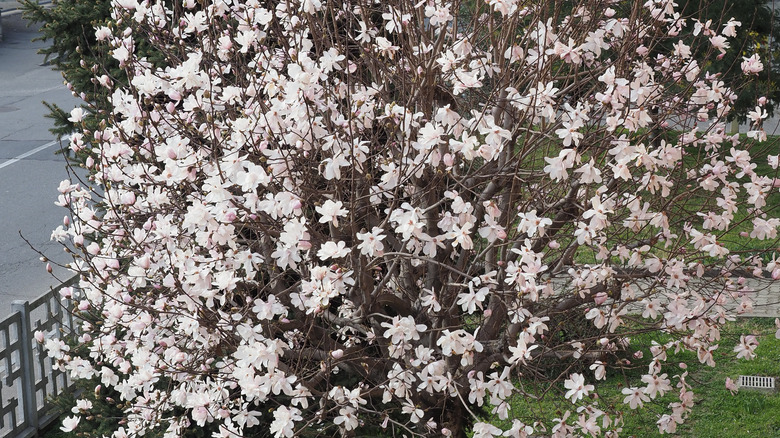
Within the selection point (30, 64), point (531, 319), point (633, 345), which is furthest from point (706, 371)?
point (30, 64)

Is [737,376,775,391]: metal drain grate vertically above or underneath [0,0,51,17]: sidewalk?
underneath

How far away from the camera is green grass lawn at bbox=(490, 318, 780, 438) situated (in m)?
6.45

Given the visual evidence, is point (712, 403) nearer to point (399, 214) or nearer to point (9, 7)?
point (399, 214)

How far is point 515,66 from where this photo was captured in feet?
14.5

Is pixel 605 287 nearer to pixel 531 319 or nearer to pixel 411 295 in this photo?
pixel 531 319

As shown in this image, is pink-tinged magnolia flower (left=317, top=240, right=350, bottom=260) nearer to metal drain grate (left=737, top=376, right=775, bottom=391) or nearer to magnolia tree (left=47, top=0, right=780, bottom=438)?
magnolia tree (left=47, top=0, right=780, bottom=438)

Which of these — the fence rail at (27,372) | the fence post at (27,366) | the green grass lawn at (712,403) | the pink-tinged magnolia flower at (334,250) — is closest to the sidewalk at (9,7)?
the fence rail at (27,372)

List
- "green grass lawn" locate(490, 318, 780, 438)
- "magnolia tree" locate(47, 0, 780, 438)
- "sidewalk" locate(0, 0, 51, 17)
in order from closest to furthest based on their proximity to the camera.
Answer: "magnolia tree" locate(47, 0, 780, 438) < "green grass lawn" locate(490, 318, 780, 438) < "sidewalk" locate(0, 0, 51, 17)

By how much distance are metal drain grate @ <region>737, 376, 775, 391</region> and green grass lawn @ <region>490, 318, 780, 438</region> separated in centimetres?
7

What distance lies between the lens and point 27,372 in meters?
5.94

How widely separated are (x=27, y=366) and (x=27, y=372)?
45 mm

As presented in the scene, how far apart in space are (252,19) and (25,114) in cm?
1315

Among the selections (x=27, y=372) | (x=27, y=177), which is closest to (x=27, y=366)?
(x=27, y=372)

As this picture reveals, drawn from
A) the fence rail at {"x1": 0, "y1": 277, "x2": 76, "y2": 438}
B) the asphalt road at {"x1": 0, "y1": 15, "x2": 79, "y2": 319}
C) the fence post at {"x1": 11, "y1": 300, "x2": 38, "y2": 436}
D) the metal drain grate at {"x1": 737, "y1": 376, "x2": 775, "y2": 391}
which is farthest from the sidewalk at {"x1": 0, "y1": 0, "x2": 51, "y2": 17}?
the metal drain grate at {"x1": 737, "y1": 376, "x2": 775, "y2": 391}
